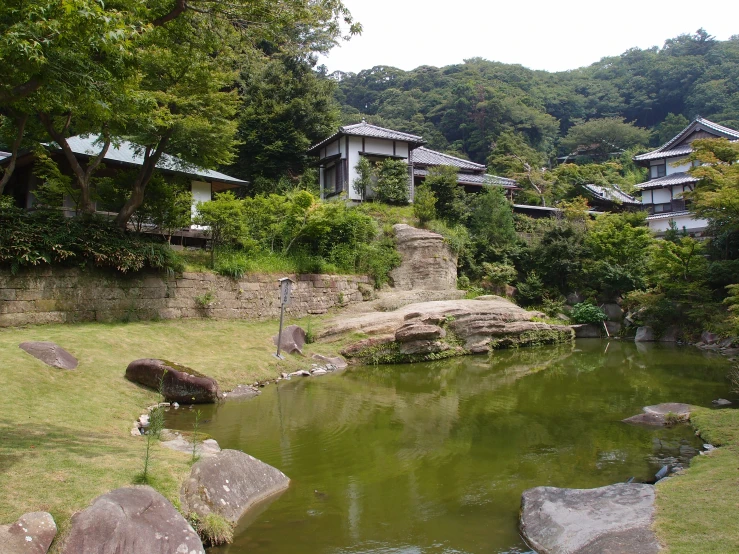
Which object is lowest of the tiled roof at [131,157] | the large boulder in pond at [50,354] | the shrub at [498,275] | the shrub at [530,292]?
the large boulder in pond at [50,354]

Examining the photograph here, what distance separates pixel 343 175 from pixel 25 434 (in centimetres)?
2534

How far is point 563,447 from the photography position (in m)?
8.23

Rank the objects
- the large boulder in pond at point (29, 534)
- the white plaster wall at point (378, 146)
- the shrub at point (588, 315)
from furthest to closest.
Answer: the white plaster wall at point (378, 146), the shrub at point (588, 315), the large boulder in pond at point (29, 534)

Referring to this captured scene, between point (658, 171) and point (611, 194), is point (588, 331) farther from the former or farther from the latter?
point (658, 171)

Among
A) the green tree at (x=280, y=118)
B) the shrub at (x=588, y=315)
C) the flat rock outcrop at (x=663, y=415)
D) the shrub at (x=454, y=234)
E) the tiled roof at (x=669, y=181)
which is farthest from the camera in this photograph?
the tiled roof at (x=669, y=181)

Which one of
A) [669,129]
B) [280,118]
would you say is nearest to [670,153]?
[669,129]

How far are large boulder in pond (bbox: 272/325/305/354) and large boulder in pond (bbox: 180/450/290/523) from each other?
915 cm

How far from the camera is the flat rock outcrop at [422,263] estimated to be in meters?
24.5

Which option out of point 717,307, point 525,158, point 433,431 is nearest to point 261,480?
point 433,431

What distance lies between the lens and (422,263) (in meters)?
24.7

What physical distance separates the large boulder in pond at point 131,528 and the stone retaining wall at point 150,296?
10.9 metres

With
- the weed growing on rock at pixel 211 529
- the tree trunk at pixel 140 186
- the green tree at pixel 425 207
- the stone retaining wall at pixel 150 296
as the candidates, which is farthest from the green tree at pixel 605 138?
the weed growing on rock at pixel 211 529

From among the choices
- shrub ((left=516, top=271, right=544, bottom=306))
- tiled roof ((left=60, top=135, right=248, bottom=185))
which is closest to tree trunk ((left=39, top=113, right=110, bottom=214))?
tiled roof ((left=60, top=135, right=248, bottom=185))

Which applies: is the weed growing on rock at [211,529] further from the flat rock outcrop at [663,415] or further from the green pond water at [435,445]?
the flat rock outcrop at [663,415]
